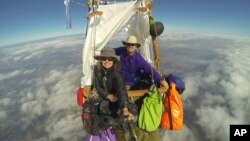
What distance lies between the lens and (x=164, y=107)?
19.7 feet

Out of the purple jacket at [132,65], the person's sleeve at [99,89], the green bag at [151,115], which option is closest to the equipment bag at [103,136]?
the green bag at [151,115]

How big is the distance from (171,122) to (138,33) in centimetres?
413

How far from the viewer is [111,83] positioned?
5543 millimetres

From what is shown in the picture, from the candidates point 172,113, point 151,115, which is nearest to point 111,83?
point 151,115

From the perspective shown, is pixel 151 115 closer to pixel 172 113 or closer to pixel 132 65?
pixel 172 113

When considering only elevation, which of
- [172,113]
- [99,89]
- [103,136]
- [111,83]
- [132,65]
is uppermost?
[132,65]

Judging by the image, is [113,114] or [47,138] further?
[47,138]

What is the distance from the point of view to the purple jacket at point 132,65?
21.3ft

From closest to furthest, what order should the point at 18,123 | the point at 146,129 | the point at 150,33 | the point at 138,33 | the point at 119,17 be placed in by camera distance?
the point at 146,129
the point at 119,17
the point at 150,33
the point at 138,33
the point at 18,123

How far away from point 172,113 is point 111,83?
176 cm

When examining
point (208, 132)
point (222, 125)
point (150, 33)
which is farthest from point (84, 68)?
point (222, 125)

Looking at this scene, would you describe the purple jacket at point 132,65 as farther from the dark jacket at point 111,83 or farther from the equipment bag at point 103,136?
the equipment bag at point 103,136

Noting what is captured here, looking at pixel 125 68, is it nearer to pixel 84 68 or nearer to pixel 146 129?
pixel 84 68

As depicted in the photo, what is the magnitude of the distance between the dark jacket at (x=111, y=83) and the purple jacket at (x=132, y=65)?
1265 mm
